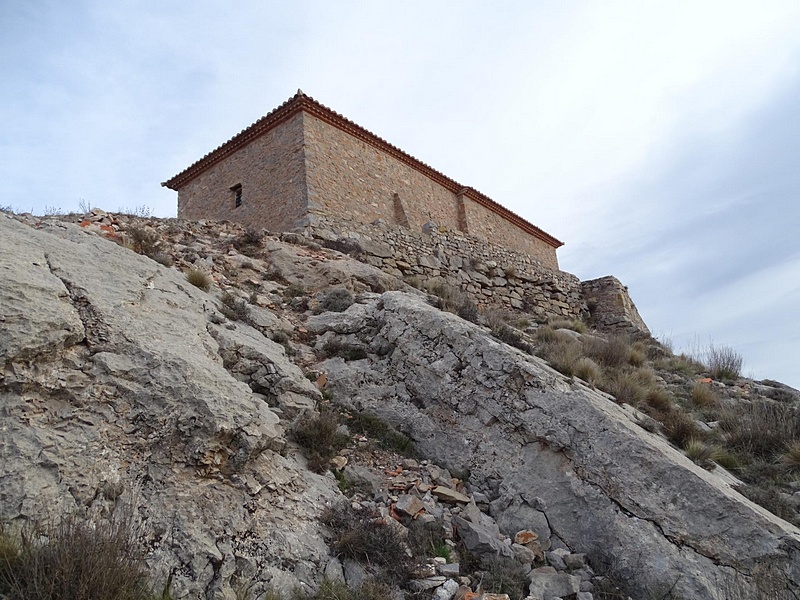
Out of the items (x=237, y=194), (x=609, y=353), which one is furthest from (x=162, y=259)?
(x=237, y=194)

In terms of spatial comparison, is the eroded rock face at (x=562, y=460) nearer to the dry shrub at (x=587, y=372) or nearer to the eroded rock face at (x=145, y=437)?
the dry shrub at (x=587, y=372)

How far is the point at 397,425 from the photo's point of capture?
5.38 meters

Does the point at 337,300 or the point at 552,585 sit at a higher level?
the point at 337,300

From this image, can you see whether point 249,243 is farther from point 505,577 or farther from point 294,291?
point 505,577

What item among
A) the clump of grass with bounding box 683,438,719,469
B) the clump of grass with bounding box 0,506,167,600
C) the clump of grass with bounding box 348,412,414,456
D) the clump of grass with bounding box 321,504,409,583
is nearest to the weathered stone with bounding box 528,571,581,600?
the clump of grass with bounding box 321,504,409,583

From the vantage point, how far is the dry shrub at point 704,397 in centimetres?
738

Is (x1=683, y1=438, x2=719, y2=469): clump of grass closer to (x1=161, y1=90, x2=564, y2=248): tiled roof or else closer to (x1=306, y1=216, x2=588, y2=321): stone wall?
(x1=306, y1=216, x2=588, y2=321): stone wall

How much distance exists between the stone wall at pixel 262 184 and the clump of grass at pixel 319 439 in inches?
285

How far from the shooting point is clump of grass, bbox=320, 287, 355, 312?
23.8ft

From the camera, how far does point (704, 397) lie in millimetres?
7449

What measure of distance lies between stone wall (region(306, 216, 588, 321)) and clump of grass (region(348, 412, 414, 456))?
5573 mm

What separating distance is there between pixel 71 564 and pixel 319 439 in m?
2.34

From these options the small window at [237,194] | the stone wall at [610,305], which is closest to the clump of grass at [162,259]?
the small window at [237,194]

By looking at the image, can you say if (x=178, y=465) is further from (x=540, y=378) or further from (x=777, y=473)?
(x=777, y=473)
